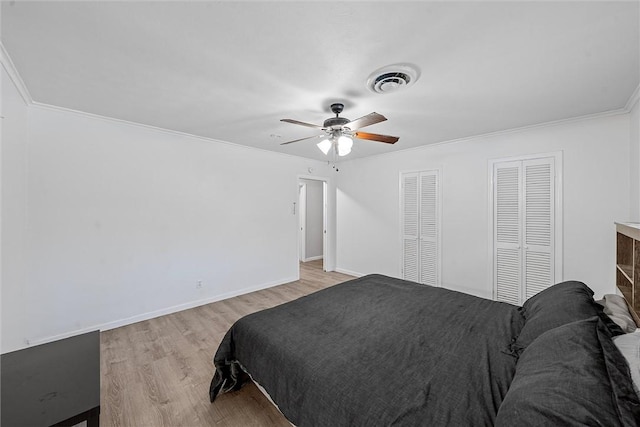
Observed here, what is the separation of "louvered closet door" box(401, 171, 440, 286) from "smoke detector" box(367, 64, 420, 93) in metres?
2.40

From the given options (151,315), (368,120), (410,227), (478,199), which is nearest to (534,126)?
(478,199)

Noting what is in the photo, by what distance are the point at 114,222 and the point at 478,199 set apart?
4.85 meters

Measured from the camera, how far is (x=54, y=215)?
264cm

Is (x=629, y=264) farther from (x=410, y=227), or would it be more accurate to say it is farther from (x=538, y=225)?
(x=410, y=227)

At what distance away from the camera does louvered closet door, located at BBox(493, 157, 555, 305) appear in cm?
310

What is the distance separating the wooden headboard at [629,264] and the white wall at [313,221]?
554 centimetres

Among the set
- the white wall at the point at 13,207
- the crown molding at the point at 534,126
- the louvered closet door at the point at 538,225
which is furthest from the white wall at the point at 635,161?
the white wall at the point at 13,207

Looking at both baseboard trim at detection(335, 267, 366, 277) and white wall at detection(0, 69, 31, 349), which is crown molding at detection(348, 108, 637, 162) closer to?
baseboard trim at detection(335, 267, 366, 277)

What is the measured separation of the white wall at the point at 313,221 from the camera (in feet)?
22.7

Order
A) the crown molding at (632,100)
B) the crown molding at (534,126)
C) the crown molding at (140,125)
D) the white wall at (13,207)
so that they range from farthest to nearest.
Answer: the crown molding at (534,126) → the crown molding at (140,125) → the crown molding at (632,100) → the white wall at (13,207)

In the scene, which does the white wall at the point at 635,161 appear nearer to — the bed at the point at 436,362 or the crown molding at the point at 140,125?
the bed at the point at 436,362

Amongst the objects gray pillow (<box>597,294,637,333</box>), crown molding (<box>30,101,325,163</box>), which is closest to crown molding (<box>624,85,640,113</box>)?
gray pillow (<box>597,294,637,333</box>)

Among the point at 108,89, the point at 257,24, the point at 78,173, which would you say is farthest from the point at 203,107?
the point at 78,173

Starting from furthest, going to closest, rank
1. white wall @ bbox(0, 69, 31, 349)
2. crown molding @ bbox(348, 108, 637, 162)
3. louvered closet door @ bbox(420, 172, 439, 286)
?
louvered closet door @ bbox(420, 172, 439, 286)
crown molding @ bbox(348, 108, 637, 162)
white wall @ bbox(0, 69, 31, 349)
